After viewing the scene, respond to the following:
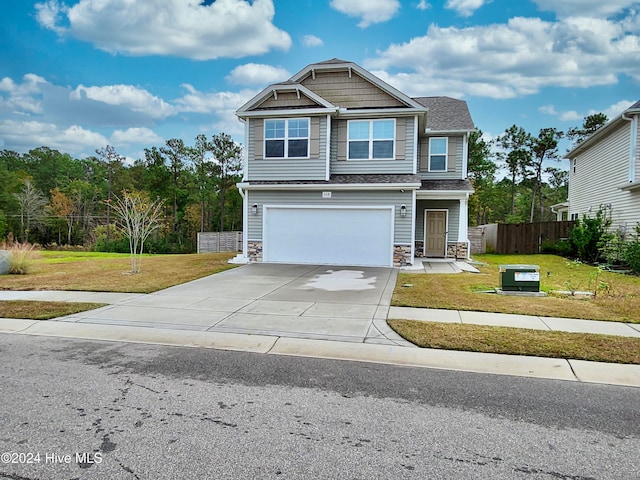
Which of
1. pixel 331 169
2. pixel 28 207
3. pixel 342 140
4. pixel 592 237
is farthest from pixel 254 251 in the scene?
pixel 28 207

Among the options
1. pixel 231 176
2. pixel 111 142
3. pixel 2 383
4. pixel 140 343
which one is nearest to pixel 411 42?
pixel 140 343

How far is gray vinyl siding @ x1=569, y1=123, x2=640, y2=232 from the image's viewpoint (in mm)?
15234

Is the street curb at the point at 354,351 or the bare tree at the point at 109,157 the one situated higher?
the bare tree at the point at 109,157

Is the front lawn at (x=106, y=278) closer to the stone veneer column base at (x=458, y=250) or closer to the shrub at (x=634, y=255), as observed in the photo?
the stone veneer column base at (x=458, y=250)

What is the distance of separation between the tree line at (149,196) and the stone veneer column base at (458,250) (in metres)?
27.1

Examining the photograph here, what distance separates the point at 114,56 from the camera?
21844 millimetres

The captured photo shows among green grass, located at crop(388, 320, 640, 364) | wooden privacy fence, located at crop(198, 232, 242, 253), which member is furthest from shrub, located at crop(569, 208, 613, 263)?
wooden privacy fence, located at crop(198, 232, 242, 253)

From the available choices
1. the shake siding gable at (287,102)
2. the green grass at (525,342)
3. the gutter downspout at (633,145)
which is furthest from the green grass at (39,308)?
the gutter downspout at (633,145)

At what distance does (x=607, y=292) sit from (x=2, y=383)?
36.8ft

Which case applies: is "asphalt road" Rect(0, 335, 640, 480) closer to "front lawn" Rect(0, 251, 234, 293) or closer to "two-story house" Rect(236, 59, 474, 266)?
"front lawn" Rect(0, 251, 234, 293)

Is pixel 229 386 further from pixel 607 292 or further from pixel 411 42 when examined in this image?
pixel 411 42

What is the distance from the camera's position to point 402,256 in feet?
46.3

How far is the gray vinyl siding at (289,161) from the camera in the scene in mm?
14625

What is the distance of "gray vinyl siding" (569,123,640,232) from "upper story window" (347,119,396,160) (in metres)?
9.23
